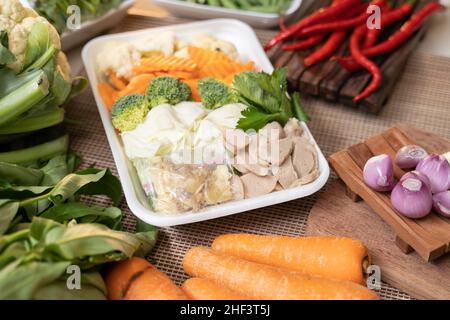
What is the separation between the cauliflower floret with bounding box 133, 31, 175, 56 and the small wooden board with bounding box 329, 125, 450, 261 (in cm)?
76

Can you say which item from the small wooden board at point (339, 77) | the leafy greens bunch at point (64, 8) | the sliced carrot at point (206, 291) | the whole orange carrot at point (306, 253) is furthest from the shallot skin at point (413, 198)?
the leafy greens bunch at point (64, 8)

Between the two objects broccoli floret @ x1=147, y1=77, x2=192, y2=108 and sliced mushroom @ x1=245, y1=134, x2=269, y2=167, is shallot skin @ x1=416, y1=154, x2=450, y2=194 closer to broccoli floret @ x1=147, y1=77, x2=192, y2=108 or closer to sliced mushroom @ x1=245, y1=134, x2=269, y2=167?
sliced mushroom @ x1=245, y1=134, x2=269, y2=167

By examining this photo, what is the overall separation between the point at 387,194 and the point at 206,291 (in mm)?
583

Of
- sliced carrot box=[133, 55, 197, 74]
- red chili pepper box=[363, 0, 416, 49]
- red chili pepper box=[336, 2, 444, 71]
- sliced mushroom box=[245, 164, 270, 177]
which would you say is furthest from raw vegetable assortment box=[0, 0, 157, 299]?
red chili pepper box=[363, 0, 416, 49]

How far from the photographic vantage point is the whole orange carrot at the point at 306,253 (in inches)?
55.7

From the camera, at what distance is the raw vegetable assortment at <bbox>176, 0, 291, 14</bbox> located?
8.18 feet

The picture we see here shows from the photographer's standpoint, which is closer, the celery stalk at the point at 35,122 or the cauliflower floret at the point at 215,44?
the celery stalk at the point at 35,122

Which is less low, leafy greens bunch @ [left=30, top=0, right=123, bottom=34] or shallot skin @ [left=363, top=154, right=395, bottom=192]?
leafy greens bunch @ [left=30, top=0, right=123, bottom=34]

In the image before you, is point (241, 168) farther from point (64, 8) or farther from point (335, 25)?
point (64, 8)

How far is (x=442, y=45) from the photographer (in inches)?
98.4

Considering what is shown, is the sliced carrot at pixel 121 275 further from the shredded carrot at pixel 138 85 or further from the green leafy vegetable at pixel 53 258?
the shredded carrot at pixel 138 85

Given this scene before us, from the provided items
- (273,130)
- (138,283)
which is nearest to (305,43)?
(273,130)
